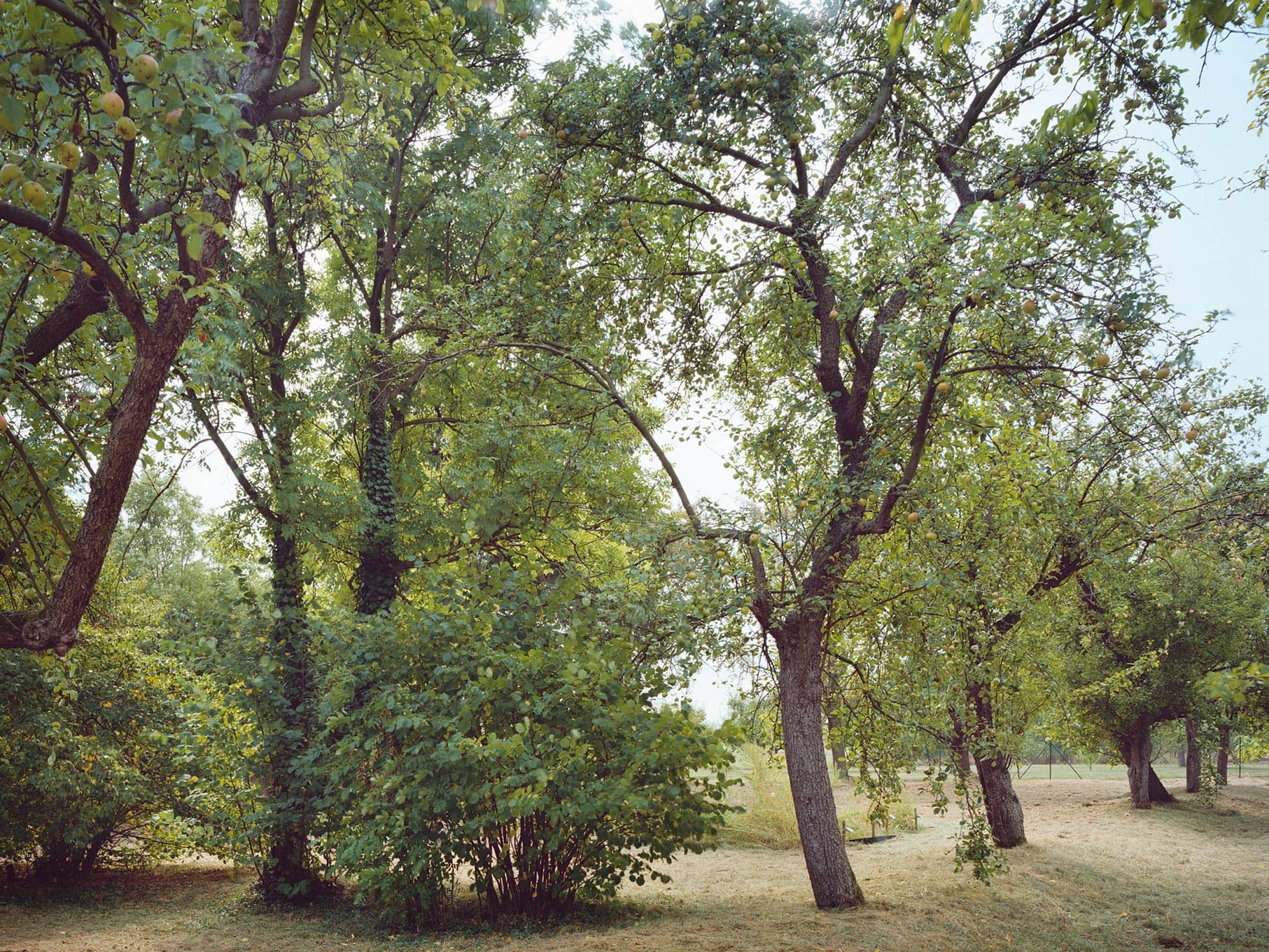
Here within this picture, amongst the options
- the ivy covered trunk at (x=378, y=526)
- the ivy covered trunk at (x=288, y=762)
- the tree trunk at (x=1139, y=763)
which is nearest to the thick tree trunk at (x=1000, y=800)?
the tree trunk at (x=1139, y=763)

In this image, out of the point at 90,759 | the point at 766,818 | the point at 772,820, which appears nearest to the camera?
the point at 90,759

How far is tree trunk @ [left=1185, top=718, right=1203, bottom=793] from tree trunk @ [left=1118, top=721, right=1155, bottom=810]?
33.0 inches

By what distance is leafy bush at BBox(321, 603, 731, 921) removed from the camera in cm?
546

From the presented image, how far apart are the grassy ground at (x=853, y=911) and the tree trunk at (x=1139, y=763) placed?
2.70 metres

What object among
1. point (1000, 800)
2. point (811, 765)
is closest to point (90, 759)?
point (811, 765)

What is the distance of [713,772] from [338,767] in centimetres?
310

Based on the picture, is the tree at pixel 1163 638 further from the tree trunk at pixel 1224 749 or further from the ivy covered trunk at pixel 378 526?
the ivy covered trunk at pixel 378 526

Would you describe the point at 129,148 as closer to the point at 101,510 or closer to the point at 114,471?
the point at 114,471

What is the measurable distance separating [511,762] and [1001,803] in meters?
6.97

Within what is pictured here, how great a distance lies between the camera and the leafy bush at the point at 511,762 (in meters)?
5.46

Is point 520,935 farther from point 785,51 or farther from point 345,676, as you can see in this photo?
point 785,51

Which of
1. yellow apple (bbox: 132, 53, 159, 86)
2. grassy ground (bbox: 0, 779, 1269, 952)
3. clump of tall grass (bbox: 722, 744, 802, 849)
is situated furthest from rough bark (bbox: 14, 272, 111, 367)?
clump of tall grass (bbox: 722, 744, 802, 849)

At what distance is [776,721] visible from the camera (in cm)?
705

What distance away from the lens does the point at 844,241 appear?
6.21m
